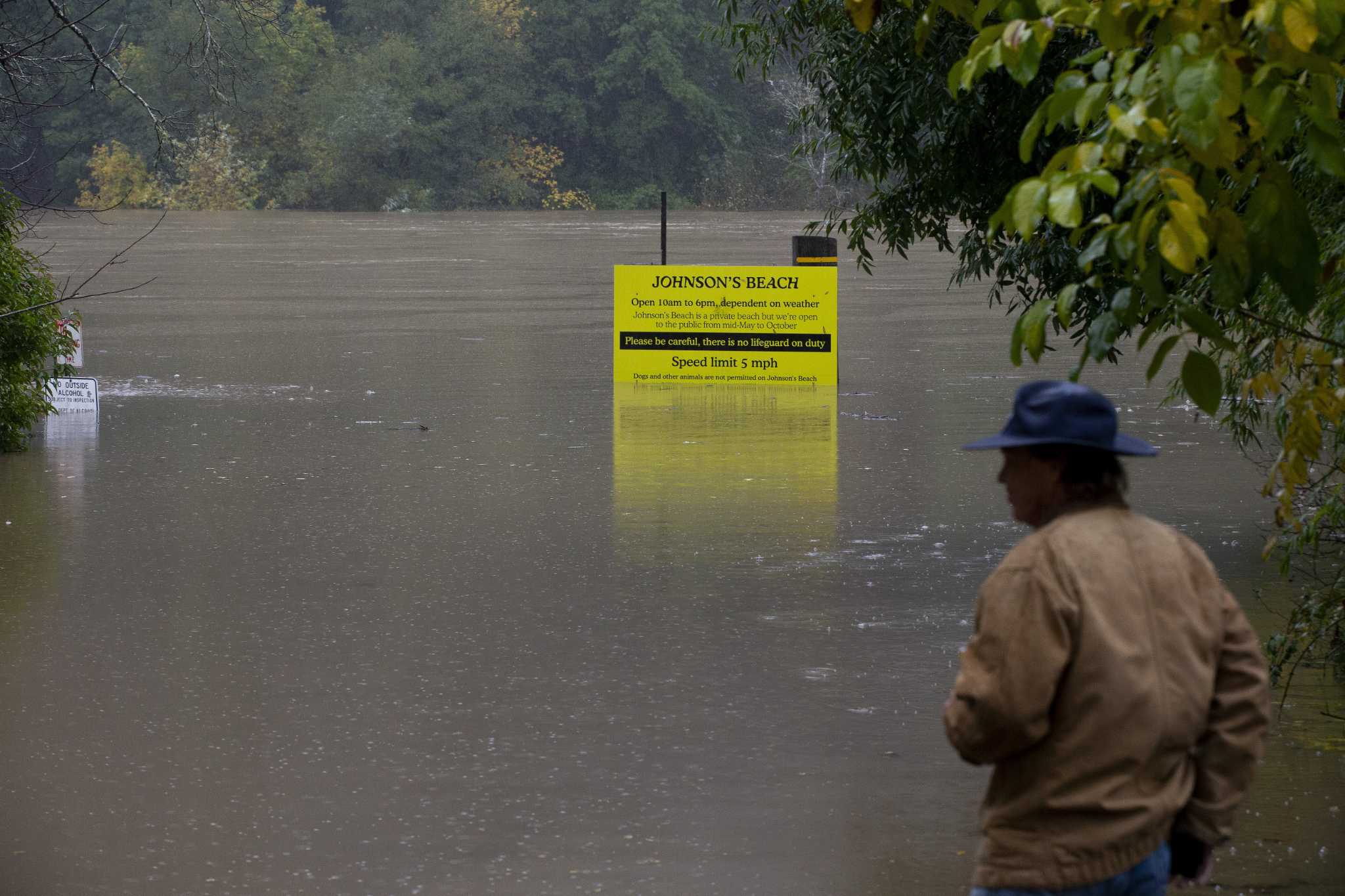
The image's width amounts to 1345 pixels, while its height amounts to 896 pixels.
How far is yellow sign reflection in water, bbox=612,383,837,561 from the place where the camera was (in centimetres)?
1098

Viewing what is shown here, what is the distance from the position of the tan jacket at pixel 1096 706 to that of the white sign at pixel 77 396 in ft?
46.5

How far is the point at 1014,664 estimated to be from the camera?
3137 millimetres

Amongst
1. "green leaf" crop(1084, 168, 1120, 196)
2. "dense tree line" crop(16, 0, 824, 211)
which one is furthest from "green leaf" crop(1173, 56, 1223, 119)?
"dense tree line" crop(16, 0, 824, 211)

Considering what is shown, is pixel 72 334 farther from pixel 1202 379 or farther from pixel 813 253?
pixel 1202 379

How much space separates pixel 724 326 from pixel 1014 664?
15579 mm

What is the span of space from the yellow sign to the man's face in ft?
48.4

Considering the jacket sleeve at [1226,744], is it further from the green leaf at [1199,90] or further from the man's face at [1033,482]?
the green leaf at [1199,90]

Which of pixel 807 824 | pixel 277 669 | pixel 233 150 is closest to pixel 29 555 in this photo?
pixel 277 669

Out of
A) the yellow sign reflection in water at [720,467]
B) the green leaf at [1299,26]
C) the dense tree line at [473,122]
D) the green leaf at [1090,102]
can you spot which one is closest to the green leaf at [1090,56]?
the green leaf at [1090,102]

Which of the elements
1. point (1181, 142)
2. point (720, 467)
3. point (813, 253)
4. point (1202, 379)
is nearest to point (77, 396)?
point (720, 467)

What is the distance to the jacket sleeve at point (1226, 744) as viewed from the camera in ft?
10.7

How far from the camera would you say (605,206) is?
9700 centimetres

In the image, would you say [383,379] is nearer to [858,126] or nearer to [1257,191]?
[858,126]

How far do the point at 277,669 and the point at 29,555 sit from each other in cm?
306
